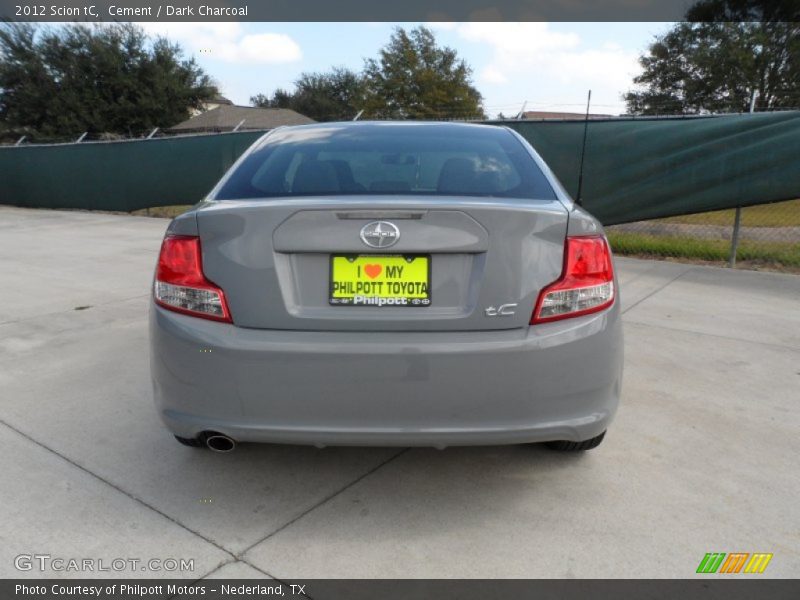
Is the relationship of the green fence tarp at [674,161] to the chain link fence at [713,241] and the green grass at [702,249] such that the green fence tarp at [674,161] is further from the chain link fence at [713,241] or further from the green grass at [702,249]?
the green grass at [702,249]

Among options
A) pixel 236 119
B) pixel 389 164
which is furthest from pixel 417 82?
pixel 389 164

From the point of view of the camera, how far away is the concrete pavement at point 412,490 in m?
2.12

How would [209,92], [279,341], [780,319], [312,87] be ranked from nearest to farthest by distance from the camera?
[279,341]
[780,319]
[209,92]
[312,87]

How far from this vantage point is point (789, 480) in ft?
8.46

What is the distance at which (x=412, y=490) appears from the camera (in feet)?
8.24

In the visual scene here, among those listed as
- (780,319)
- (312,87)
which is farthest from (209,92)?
(780,319)

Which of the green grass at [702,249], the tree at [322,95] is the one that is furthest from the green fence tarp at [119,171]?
the tree at [322,95]

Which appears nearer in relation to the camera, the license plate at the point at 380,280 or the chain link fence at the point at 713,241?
the license plate at the point at 380,280

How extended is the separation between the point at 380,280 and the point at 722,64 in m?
33.6

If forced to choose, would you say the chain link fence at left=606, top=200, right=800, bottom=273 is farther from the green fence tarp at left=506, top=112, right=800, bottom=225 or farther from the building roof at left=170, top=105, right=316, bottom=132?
the building roof at left=170, top=105, right=316, bottom=132

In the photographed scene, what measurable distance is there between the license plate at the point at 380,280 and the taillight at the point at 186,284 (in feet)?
1.34

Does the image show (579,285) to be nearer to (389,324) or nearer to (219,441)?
(389,324)
